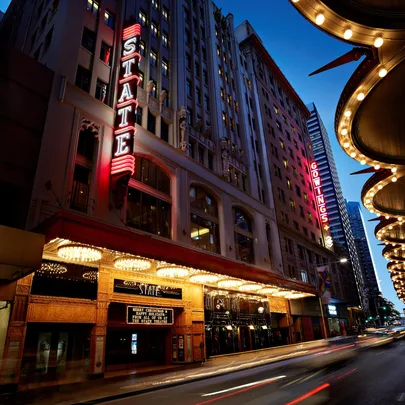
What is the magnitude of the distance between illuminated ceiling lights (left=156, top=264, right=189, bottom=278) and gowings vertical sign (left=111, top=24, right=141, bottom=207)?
4.84 meters

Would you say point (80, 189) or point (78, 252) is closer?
point (78, 252)

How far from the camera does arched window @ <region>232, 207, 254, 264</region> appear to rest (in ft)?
99.1

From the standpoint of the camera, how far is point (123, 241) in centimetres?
1446

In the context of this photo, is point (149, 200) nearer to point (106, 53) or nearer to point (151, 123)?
point (151, 123)

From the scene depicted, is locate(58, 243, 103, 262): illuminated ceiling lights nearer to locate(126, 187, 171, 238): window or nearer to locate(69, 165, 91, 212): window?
locate(69, 165, 91, 212): window

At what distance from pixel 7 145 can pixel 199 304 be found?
1646 cm

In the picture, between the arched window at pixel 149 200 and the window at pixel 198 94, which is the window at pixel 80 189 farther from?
the window at pixel 198 94

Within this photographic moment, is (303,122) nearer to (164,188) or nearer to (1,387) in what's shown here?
(164,188)

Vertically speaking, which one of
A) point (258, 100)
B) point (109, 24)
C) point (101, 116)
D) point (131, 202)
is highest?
point (258, 100)

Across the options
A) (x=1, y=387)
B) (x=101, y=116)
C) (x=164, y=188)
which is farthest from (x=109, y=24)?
(x=1, y=387)

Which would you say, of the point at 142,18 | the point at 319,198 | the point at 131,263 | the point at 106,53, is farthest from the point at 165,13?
the point at 319,198

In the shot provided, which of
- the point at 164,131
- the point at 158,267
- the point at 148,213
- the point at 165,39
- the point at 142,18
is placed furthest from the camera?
the point at 165,39

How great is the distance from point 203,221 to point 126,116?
439 inches

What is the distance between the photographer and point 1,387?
1220cm
